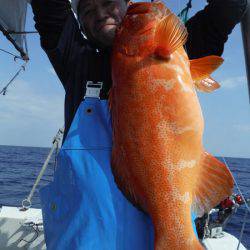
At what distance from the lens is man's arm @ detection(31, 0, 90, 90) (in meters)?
2.29

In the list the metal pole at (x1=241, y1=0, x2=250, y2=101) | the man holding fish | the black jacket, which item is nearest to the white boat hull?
the black jacket

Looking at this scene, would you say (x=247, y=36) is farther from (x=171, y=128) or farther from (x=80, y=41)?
(x=80, y=41)

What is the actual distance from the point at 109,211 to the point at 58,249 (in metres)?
0.30

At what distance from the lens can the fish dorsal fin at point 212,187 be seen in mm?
1546

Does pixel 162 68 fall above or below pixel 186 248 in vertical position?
above

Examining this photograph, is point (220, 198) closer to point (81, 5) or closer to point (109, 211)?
point (109, 211)

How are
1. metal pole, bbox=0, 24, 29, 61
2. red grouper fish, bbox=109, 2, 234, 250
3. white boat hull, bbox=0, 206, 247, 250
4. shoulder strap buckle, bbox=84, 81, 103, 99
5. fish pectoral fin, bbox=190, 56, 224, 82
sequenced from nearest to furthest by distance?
Answer: red grouper fish, bbox=109, 2, 234, 250 → fish pectoral fin, bbox=190, 56, 224, 82 → shoulder strap buckle, bbox=84, 81, 103, 99 → white boat hull, bbox=0, 206, 247, 250 → metal pole, bbox=0, 24, 29, 61

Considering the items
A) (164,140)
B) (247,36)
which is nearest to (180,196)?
(164,140)

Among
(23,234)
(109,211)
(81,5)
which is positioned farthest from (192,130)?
(23,234)

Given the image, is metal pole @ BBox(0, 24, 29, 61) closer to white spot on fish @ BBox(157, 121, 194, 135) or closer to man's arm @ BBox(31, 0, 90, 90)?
man's arm @ BBox(31, 0, 90, 90)

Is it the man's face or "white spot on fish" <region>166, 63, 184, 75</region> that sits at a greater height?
the man's face

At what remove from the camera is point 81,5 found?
7.63 feet

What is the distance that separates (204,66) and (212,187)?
533 mm

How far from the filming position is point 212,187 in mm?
1555
